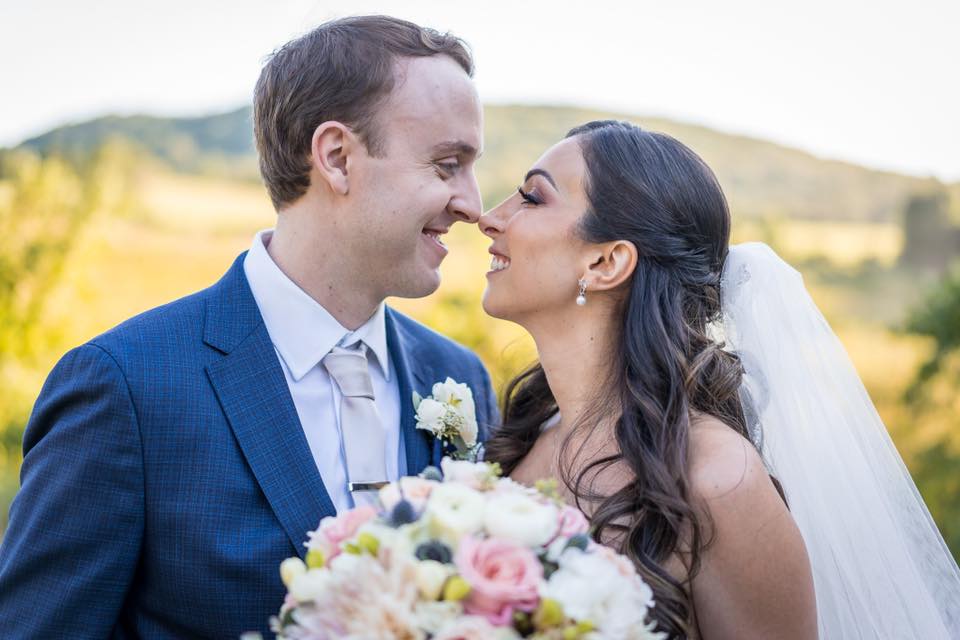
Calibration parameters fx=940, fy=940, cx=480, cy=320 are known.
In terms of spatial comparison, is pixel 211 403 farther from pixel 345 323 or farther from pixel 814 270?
pixel 814 270

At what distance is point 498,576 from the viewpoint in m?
2.10

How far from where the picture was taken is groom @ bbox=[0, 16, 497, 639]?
2.90m

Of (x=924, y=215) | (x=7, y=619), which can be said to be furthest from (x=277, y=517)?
(x=924, y=215)

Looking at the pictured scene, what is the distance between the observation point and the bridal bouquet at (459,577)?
2.05 meters

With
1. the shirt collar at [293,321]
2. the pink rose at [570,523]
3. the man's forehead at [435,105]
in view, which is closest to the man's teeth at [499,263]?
the man's forehead at [435,105]

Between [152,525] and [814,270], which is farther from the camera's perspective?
[814,270]

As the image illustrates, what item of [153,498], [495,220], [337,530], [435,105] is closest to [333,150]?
[435,105]

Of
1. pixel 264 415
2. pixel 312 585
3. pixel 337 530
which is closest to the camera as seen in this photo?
pixel 312 585

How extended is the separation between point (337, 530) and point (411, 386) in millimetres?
1428

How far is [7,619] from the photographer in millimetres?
2912

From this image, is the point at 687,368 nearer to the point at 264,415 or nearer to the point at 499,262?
the point at 499,262

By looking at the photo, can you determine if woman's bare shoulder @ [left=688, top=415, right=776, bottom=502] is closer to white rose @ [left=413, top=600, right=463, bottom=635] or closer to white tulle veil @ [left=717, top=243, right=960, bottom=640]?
white tulle veil @ [left=717, top=243, right=960, bottom=640]

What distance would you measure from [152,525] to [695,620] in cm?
175

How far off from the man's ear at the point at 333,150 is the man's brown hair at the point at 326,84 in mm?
45
